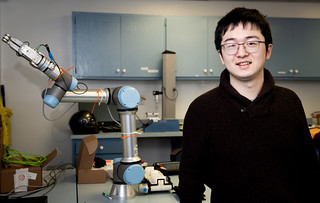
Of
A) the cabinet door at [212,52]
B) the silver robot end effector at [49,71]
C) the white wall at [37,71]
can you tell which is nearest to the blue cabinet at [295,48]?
the cabinet door at [212,52]

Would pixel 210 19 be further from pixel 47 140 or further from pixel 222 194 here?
pixel 222 194

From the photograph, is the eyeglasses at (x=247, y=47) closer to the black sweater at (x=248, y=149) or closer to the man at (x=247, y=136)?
the man at (x=247, y=136)

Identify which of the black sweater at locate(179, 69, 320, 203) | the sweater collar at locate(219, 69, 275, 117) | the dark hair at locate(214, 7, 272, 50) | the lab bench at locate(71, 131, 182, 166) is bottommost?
the lab bench at locate(71, 131, 182, 166)

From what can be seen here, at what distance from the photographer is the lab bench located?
9.95ft

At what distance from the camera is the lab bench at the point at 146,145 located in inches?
119

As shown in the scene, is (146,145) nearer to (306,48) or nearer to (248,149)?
(306,48)

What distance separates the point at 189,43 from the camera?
3516 millimetres

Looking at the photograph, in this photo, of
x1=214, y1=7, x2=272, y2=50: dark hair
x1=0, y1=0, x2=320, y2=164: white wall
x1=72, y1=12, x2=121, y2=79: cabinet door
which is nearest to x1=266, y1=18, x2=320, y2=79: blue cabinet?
x1=0, y1=0, x2=320, y2=164: white wall

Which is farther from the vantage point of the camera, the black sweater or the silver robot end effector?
the silver robot end effector

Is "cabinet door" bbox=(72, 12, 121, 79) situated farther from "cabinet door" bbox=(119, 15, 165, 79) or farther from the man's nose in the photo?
the man's nose

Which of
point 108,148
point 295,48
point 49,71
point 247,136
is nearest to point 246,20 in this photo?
point 247,136

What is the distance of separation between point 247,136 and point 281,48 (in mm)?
3014

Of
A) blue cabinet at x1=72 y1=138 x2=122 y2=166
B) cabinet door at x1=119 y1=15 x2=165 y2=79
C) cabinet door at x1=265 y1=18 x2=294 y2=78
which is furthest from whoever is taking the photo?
cabinet door at x1=265 y1=18 x2=294 y2=78

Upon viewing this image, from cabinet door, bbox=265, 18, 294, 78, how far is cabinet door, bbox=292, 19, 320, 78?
0.07 m
